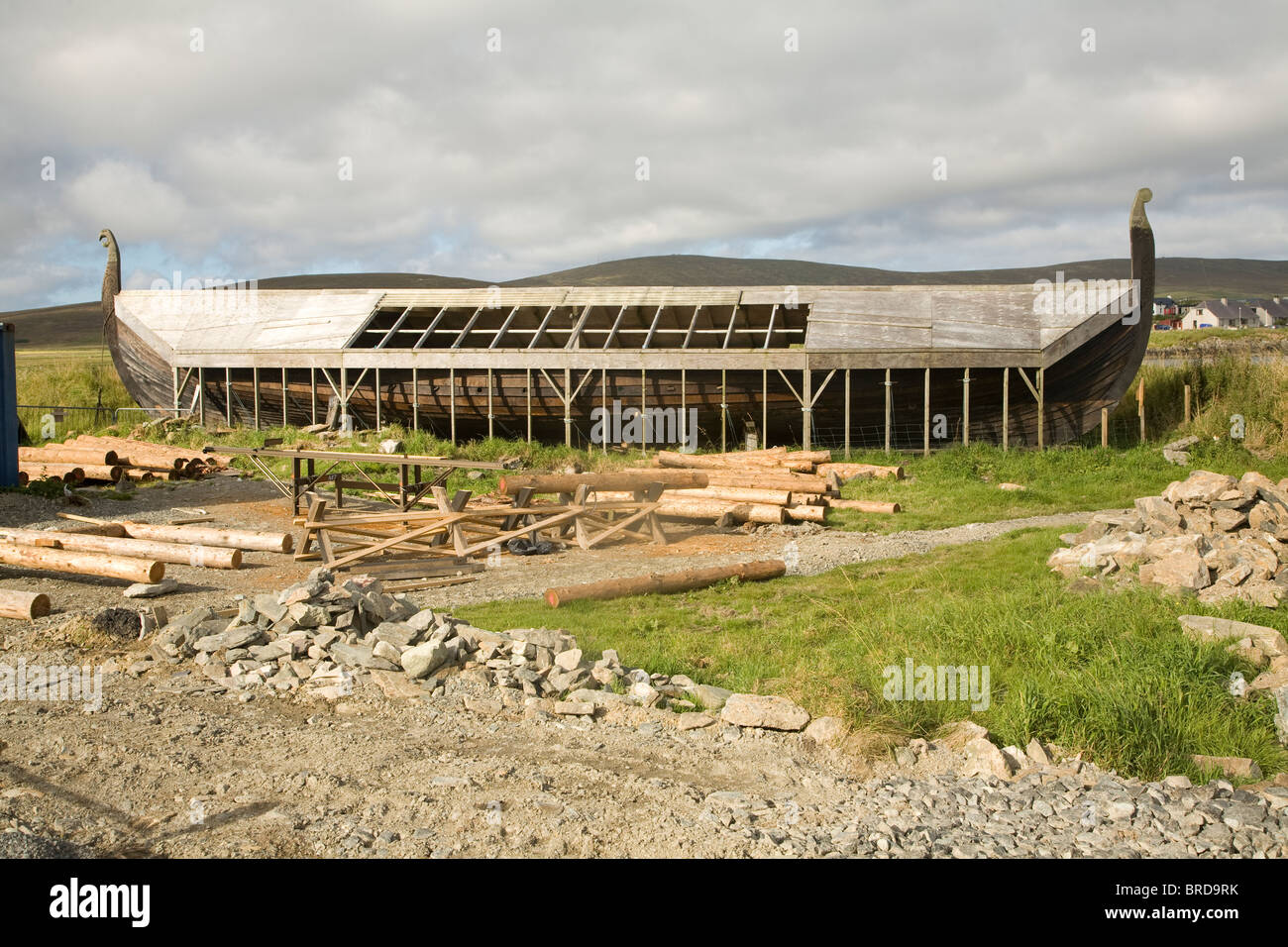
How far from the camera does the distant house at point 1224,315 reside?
3063 inches

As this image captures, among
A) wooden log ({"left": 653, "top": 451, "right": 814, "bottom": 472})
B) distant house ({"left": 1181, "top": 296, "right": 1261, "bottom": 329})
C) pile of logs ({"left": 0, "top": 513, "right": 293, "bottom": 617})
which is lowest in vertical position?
pile of logs ({"left": 0, "top": 513, "right": 293, "bottom": 617})

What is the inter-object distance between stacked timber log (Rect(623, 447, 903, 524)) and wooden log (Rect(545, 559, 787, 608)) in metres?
4.30

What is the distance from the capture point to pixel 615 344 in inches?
1029

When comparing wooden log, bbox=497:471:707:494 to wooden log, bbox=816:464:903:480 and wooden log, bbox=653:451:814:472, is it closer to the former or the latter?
wooden log, bbox=653:451:814:472

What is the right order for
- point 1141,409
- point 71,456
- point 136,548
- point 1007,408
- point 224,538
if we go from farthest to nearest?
point 1141,409
point 1007,408
point 71,456
point 224,538
point 136,548

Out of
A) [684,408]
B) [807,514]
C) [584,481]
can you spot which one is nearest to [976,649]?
[807,514]

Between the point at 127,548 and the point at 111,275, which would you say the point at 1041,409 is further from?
the point at 111,275

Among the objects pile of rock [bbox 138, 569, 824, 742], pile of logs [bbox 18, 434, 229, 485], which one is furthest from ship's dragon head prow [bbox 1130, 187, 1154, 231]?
pile of logs [bbox 18, 434, 229, 485]

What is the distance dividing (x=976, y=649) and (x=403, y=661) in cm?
497

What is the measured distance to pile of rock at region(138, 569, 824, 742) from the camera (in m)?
7.50

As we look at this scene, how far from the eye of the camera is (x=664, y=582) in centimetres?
1191

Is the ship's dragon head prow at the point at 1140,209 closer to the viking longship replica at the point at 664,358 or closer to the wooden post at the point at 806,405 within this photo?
the viking longship replica at the point at 664,358

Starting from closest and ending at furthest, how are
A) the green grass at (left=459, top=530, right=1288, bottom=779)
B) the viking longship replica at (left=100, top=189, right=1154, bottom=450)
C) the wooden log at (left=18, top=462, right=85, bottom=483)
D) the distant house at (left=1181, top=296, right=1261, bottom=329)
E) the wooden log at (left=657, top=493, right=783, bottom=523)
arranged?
the green grass at (left=459, top=530, right=1288, bottom=779) → the wooden log at (left=657, top=493, right=783, bottom=523) → the wooden log at (left=18, top=462, right=85, bottom=483) → the viking longship replica at (left=100, top=189, right=1154, bottom=450) → the distant house at (left=1181, top=296, right=1261, bottom=329)
